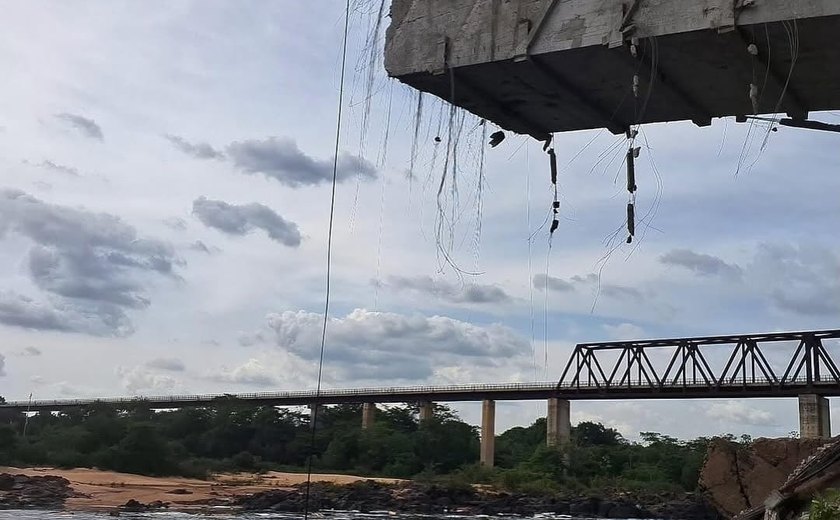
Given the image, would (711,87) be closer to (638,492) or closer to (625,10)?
(625,10)

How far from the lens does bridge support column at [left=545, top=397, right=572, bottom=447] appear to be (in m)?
64.8

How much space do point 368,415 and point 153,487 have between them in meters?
30.9

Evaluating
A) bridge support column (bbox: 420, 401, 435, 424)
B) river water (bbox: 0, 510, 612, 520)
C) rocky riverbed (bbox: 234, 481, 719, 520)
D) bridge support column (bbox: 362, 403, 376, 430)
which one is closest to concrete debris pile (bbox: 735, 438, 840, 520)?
river water (bbox: 0, 510, 612, 520)

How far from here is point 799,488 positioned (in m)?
7.11

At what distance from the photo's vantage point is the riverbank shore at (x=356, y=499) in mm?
48781

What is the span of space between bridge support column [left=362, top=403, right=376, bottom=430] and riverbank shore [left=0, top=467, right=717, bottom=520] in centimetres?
2423

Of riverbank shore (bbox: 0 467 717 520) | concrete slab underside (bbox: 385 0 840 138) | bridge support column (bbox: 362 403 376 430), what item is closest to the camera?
concrete slab underside (bbox: 385 0 840 138)

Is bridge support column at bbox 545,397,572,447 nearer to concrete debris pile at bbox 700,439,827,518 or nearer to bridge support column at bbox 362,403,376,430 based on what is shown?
bridge support column at bbox 362,403,376,430

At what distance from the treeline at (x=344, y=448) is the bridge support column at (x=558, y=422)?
0.74 meters

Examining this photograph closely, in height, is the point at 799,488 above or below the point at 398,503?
above

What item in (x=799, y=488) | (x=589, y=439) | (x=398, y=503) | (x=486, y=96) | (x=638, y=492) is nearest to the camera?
(x=486, y=96)

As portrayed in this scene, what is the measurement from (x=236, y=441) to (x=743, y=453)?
71425mm

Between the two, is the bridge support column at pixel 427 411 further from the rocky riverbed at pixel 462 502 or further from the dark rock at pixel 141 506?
the dark rock at pixel 141 506

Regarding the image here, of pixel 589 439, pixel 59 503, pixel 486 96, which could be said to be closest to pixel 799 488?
pixel 486 96
